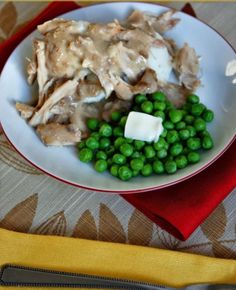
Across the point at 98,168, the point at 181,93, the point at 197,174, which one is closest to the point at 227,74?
the point at 181,93

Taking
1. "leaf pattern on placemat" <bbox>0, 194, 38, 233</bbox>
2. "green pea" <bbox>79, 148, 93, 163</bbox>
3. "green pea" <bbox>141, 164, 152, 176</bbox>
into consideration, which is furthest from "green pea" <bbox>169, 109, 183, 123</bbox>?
"leaf pattern on placemat" <bbox>0, 194, 38, 233</bbox>

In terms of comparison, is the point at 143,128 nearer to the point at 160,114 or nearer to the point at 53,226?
the point at 160,114

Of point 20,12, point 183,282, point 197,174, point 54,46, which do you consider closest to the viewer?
point 183,282

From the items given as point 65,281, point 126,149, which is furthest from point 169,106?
point 65,281

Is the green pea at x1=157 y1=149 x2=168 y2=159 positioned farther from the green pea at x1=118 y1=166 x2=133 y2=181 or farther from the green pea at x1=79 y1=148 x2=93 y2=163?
the green pea at x1=79 y1=148 x2=93 y2=163

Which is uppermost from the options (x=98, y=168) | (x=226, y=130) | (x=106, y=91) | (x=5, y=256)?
(x=226, y=130)

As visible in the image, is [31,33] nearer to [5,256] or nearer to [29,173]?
[29,173]

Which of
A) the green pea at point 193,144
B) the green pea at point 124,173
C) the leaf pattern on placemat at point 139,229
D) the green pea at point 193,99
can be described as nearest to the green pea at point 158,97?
the green pea at point 193,99
